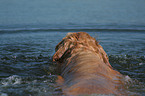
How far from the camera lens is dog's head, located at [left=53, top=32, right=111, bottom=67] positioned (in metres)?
6.40

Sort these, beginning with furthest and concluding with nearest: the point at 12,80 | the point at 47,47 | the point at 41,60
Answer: the point at 47,47 < the point at 41,60 < the point at 12,80

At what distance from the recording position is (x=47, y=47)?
31.4 feet

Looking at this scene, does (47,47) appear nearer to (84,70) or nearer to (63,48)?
(63,48)

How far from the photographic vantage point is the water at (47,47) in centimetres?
522

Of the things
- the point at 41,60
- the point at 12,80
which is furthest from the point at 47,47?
the point at 12,80

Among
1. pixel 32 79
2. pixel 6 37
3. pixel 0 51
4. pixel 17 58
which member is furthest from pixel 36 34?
pixel 32 79

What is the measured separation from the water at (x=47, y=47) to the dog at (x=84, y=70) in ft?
0.96

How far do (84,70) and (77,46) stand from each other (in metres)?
1.72

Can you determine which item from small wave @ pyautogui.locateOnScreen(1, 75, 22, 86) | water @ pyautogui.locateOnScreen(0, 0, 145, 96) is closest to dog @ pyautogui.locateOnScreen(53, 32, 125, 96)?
water @ pyautogui.locateOnScreen(0, 0, 145, 96)

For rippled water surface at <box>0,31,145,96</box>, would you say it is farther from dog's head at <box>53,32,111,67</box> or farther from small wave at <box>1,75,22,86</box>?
dog's head at <box>53,32,111,67</box>

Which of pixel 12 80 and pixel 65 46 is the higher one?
pixel 65 46

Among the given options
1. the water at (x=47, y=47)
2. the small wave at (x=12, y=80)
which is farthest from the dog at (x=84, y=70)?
the small wave at (x=12, y=80)
